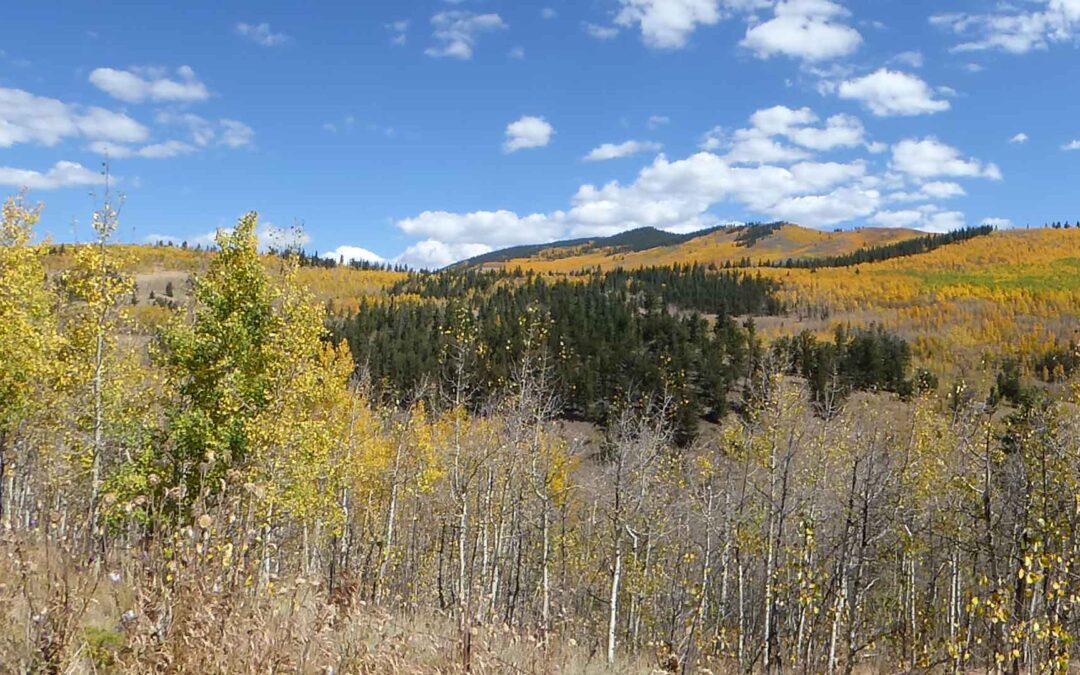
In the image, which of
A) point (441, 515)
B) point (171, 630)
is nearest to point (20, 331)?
point (441, 515)

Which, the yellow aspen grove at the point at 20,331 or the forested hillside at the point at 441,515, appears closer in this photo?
the forested hillside at the point at 441,515

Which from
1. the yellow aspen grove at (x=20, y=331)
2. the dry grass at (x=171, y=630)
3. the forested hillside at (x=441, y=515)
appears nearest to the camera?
the dry grass at (x=171, y=630)

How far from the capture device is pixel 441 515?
22641mm

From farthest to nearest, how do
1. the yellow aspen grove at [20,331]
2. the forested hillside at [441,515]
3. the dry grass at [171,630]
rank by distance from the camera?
the yellow aspen grove at [20,331], the forested hillside at [441,515], the dry grass at [171,630]

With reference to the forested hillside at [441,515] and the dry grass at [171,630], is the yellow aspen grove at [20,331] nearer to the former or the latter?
the forested hillside at [441,515]

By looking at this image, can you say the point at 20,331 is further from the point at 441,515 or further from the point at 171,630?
the point at 171,630

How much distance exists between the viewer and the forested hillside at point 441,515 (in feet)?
14.3

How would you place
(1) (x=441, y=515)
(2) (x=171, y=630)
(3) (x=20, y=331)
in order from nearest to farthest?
1. (2) (x=171, y=630)
2. (3) (x=20, y=331)
3. (1) (x=441, y=515)

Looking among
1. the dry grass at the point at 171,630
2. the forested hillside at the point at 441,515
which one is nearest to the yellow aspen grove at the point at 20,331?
the forested hillside at the point at 441,515

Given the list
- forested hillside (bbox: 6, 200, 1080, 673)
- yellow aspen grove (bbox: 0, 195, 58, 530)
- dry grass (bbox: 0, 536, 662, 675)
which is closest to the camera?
dry grass (bbox: 0, 536, 662, 675)

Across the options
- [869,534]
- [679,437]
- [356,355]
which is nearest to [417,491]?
[869,534]


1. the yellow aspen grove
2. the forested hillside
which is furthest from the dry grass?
the yellow aspen grove

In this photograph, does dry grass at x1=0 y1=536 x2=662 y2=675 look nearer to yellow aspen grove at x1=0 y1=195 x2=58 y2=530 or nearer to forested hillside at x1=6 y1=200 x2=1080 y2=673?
forested hillside at x1=6 y1=200 x2=1080 y2=673

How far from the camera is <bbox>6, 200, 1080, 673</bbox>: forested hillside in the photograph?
4352 mm
